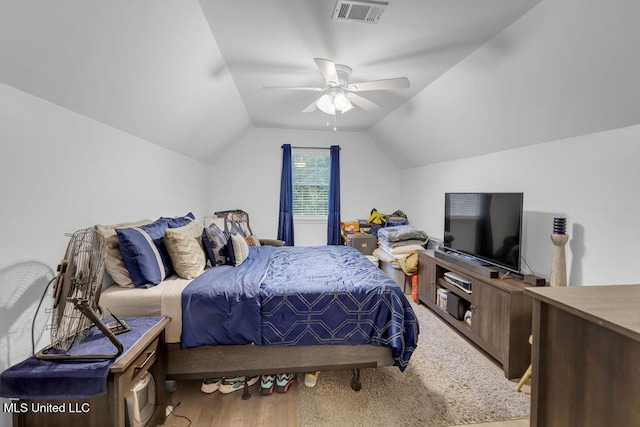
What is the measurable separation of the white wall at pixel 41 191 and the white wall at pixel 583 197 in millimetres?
3379

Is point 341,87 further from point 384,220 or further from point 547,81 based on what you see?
point 384,220

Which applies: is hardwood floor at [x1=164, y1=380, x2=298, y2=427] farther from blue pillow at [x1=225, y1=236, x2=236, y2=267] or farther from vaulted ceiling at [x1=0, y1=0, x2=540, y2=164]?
vaulted ceiling at [x1=0, y1=0, x2=540, y2=164]

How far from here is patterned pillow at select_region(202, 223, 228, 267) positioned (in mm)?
2506

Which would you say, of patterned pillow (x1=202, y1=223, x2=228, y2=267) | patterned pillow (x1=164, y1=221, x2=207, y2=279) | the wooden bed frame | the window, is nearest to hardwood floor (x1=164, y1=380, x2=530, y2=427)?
the wooden bed frame

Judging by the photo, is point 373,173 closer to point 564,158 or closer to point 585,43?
point 564,158

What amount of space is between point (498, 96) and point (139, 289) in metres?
3.12

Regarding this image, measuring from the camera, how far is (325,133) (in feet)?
16.5

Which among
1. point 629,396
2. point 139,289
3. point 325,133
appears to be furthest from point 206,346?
point 325,133

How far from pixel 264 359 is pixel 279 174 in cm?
350

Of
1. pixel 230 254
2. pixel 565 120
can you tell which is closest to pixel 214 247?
pixel 230 254

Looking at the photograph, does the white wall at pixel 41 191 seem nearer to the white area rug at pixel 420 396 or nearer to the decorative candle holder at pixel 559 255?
the white area rug at pixel 420 396

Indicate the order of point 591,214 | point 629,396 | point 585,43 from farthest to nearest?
point 591,214
point 585,43
point 629,396

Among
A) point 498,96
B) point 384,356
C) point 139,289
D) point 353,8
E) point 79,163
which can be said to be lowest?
point 384,356

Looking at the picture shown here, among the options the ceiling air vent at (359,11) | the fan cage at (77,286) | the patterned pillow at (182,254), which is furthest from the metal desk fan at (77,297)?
the ceiling air vent at (359,11)
